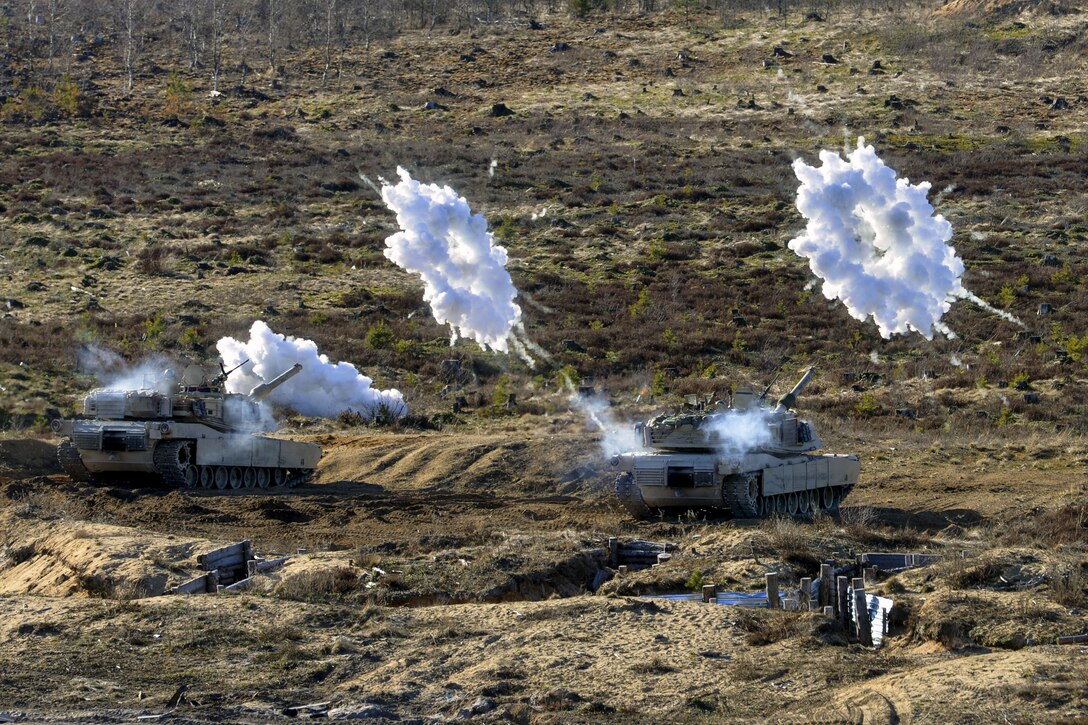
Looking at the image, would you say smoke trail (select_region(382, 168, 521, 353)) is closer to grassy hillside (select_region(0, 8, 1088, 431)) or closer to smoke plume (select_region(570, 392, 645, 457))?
smoke plume (select_region(570, 392, 645, 457))

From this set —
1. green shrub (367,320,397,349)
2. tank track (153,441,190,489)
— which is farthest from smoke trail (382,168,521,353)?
tank track (153,441,190,489)

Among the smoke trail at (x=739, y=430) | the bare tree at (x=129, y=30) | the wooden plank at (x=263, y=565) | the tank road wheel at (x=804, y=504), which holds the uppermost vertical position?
the bare tree at (x=129, y=30)

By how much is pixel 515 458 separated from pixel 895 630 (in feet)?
59.3

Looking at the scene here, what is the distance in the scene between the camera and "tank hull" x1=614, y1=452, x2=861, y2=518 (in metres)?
27.1

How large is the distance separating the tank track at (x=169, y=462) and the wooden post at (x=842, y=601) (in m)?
18.5

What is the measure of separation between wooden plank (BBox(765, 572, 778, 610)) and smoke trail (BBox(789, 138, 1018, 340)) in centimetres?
2185

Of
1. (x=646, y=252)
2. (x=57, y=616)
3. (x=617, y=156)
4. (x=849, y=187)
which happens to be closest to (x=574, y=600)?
(x=57, y=616)

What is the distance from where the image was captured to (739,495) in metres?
27.1

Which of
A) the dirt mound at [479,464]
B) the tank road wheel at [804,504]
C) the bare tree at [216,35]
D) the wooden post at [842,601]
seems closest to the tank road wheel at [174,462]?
the dirt mound at [479,464]

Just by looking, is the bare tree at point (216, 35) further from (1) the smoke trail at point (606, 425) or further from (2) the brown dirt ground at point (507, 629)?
(2) the brown dirt ground at point (507, 629)

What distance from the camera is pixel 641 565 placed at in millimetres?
21516

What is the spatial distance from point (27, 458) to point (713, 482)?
662 inches

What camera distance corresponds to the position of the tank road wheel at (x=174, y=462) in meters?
32.3

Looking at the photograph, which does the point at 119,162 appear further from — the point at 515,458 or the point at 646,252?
the point at 515,458
